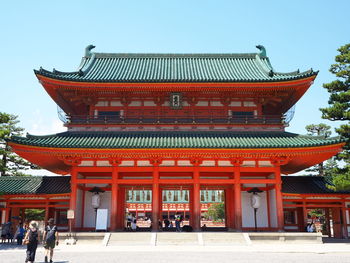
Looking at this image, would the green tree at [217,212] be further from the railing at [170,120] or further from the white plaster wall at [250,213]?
the railing at [170,120]

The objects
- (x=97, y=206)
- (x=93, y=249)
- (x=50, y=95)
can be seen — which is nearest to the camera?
(x=93, y=249)

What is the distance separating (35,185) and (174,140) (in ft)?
36.7

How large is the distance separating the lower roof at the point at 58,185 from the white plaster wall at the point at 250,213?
1.87 m

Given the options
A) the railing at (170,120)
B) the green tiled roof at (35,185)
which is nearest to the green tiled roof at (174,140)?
the railing at (170,120)

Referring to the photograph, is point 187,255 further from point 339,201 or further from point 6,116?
point 6,116

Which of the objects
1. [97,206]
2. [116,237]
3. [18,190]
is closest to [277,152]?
[116,237]

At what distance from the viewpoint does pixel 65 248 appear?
666 inches

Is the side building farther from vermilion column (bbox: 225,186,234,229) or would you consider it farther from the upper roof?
the upper roof

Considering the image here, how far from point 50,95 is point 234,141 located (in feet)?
44.7

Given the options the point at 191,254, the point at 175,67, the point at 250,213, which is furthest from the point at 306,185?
the point at 175,67

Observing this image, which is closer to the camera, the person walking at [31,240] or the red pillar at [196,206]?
the person walking at [31,240]

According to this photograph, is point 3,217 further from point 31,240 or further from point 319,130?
point 319,130

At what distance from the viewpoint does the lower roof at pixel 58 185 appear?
879 inches

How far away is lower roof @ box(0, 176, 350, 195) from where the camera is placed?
22328 mm
